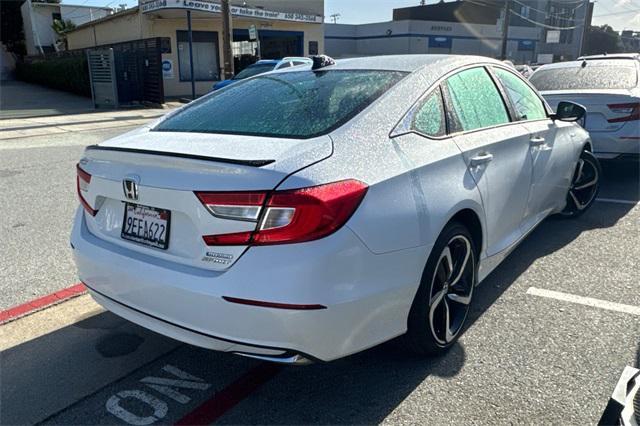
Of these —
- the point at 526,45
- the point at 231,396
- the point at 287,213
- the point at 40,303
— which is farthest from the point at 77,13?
the point at 526,45

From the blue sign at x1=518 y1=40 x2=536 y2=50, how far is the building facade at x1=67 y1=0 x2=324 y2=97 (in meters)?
41.5

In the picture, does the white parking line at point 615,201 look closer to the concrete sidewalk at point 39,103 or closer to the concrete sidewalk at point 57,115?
the concrete sidewalk at point 57,115

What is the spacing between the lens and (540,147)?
13.0ft

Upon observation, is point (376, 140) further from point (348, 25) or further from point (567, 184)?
point (348, 25)

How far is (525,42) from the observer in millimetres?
61281

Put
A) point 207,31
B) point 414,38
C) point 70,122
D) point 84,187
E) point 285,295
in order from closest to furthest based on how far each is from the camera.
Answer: point 285,295 → point 84,187 → point 70,122 → point 207,31 → point 414,38

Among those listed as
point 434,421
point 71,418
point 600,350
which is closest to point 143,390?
point 71,418

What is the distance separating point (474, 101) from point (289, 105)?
1.24 meters

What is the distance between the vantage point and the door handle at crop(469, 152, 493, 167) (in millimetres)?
2972

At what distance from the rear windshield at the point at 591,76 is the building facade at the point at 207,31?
14140 millimetres

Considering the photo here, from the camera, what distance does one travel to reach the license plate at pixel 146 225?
238cm

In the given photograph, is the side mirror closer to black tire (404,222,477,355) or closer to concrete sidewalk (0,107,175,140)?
black tire (404,222,477,355)

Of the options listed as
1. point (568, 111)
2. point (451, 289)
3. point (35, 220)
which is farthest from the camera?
point (35, 220)

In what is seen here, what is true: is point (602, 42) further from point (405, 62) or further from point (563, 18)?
point (405, 62)
